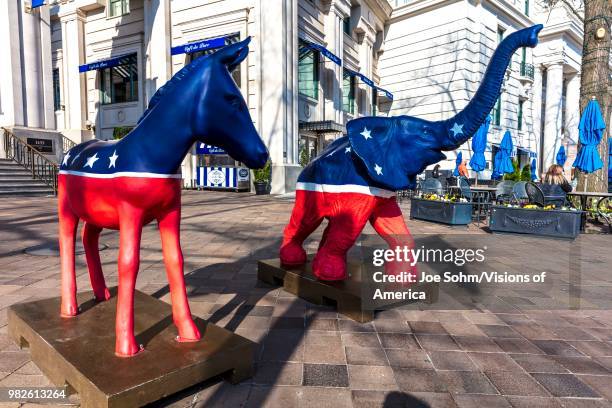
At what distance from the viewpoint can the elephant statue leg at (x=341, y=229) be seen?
2980 millimetres

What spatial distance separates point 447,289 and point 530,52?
27.0 metres

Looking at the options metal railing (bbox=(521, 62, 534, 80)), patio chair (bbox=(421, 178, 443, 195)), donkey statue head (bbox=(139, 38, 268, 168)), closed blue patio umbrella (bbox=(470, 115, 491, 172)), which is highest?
metal railing (bbox=(521, 62, 534, 80))

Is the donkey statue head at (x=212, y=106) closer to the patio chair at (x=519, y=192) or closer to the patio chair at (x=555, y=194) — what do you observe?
the patio chair at (x=555, y=194)

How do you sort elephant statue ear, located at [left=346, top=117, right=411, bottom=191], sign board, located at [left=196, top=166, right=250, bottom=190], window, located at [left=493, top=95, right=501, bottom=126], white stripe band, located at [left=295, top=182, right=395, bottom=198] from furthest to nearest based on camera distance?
window, located at [left=493, top=95, right=501, bottom=126]
sign board, located at [left=196, top=166, right=250, bottom=190]
white stripe band, located at [left=295, top=182, right=395, bottom=198]
elephant statue ear, located at [left=346, top=117, right=411, bottom=191]

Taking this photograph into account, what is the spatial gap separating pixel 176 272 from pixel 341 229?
1.42 m

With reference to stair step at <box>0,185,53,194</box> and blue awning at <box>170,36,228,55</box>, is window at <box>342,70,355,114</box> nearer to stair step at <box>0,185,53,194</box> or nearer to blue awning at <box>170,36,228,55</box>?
blue awning at <box>170,36,228,55</box>

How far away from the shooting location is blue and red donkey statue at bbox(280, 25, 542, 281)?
101 inches

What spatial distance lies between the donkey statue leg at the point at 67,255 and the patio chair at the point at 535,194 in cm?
793

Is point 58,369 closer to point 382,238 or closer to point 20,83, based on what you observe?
point 382,238

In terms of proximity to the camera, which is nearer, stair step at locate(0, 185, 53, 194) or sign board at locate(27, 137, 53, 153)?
stair step at locate(0, 185, 53, 194)

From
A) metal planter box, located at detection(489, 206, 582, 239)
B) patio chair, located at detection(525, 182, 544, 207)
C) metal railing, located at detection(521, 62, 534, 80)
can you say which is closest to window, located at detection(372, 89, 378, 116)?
metal railing, located at detection(521, 62, 534, 80)

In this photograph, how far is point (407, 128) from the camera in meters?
2.89

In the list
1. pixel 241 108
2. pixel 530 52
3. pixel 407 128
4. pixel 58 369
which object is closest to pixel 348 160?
pixel 407 128

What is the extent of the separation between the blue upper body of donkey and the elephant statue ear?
3.67ft
